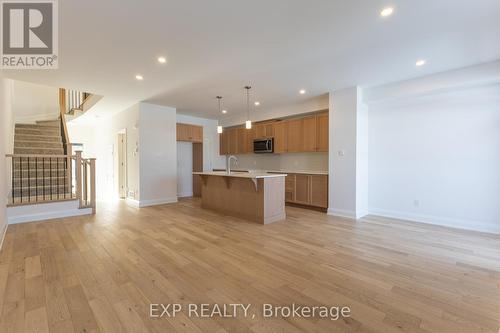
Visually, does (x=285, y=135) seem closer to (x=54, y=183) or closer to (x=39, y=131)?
(x=54, y=183)

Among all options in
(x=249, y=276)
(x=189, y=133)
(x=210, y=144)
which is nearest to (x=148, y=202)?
(x=189, y=133)

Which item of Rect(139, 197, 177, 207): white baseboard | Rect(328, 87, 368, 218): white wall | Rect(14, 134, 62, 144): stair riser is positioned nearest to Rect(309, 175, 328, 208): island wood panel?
Rect(328, 87, 368, 218): white wall

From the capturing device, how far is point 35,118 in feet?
23.3

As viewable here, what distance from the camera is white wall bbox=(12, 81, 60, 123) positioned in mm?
6852

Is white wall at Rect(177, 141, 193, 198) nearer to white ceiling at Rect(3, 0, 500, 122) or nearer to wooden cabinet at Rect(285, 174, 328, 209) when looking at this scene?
white ceiling at Rect(3, 0, 500, 122)

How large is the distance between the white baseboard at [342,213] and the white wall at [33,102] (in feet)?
28.8

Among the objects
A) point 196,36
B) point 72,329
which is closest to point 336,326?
point 72,329

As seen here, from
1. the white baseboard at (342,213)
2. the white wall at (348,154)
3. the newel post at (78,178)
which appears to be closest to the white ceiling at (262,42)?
the white wall at (348,154)

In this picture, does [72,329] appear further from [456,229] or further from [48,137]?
[48,137]

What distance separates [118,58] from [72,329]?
11.1 feet

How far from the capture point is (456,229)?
3955 mm

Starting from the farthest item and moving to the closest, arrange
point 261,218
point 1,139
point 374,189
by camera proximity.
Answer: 1. point 374,189
2. point 261,218
3. point 1,139

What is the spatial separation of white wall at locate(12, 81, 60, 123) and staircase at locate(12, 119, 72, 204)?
0.32 meters

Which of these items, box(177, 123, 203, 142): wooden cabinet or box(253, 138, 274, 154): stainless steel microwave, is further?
box(177, 123, 203, 142): wooden cabinet
